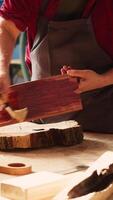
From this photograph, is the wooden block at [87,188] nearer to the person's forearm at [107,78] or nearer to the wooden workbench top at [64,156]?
the wooden workbench top at [64,156]

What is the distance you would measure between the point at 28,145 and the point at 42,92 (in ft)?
0.49

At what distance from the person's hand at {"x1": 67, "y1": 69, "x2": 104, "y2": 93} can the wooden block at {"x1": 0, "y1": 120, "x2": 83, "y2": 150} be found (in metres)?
0.12

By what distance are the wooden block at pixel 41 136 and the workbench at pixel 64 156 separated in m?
0.02

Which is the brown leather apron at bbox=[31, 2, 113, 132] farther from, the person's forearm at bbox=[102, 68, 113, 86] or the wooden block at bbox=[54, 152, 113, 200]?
the wooden block at bbox=[54, 152, 113, 200]

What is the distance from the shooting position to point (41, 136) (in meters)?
1.43

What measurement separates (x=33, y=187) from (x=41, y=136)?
19.2 inches

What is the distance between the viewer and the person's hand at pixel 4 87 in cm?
137

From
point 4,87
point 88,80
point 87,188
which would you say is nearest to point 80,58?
point 88,80

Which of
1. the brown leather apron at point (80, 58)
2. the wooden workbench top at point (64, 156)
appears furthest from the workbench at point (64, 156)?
the brown leather apron at point (80, 58)

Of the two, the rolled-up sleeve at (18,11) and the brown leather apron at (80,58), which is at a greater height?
the rolled-up sleeve at (18,11)

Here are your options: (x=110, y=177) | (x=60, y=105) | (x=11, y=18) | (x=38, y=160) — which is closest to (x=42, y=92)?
(x=60, y=105)

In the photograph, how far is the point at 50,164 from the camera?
125cm

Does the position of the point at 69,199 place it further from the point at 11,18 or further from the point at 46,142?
the point at 11,18

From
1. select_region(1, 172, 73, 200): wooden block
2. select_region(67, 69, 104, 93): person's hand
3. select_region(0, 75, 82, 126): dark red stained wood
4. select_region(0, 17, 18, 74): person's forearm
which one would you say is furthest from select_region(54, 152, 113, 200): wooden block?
select_region(0, 17, 18, 74): person's forearm
